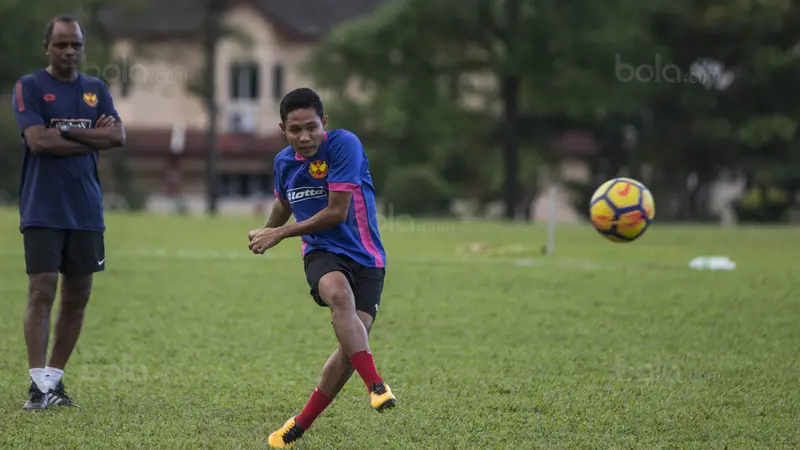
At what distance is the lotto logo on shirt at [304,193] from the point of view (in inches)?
260

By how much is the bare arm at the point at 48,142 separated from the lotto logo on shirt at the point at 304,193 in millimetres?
A: 1691

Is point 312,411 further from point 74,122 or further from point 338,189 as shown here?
point 74,122

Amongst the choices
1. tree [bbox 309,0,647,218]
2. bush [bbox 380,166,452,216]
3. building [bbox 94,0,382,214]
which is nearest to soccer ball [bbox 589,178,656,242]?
bush [bbox 380,166,452,216]

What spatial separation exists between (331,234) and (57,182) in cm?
208

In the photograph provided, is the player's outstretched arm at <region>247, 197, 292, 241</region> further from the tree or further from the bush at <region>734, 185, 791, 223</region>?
the bush at <region>734, 185, 791, 223</region>

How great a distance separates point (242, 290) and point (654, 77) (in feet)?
114

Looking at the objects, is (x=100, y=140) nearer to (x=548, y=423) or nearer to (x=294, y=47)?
(x=548, y=423)

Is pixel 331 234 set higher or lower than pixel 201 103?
lower

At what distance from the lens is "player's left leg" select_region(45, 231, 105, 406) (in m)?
7.70

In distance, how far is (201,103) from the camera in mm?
54938

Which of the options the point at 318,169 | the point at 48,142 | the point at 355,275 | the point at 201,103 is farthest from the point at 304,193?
the point at 201,103

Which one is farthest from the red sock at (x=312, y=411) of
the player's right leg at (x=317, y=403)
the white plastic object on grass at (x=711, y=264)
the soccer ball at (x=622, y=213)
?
the white plastic object on grass at (x=711, y=264)

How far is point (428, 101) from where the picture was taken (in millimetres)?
43469

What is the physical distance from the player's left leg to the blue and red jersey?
5.61 ft
